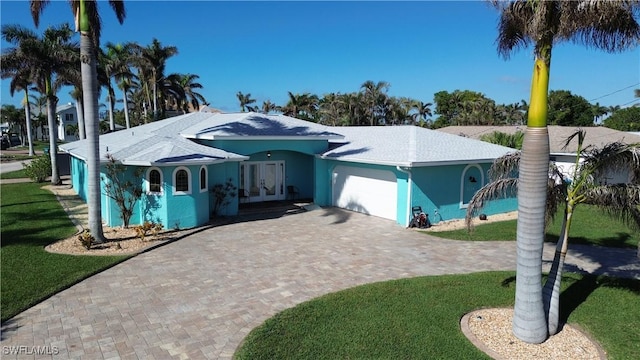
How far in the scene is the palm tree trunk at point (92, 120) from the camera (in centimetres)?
1331

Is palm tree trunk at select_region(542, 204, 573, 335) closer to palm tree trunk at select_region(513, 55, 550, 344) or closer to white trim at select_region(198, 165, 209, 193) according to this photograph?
palm tree trunk at select_region(513, 55, 550, 344)

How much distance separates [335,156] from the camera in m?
20.8

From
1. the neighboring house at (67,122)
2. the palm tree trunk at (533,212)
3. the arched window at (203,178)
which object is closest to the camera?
the palm tree trunk at (533,212)

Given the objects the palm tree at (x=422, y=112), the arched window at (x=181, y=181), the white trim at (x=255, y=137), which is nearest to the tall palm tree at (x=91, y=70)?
the arched window at (x=181, y=181)

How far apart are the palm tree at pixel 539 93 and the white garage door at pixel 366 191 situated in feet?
35.2

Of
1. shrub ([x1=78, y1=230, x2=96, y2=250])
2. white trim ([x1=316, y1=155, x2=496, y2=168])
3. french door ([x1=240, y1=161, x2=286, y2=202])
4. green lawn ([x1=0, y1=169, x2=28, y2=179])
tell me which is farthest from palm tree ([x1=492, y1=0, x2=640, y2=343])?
green lawn ([x1=0, y1=169, x2=28, y2=179])

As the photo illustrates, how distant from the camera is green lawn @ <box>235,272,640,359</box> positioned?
7.26 metres

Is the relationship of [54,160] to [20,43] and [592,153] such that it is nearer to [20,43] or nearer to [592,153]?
[20,43]

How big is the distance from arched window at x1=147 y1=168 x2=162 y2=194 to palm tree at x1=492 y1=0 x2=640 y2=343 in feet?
43.5

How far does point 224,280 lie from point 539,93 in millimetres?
8467

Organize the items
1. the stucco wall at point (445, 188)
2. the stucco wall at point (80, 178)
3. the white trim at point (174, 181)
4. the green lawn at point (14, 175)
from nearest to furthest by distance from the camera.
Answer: the white trim at point (174, 181)
the stucco wall at point (445, 188)
the stucco wall at point (80, 178)
the green lawn at point (14, 175)

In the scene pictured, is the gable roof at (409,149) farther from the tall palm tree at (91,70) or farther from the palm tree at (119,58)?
the palm tree at (119,58)

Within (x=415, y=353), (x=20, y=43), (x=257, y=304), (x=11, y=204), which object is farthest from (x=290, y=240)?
(x=20, y=43)

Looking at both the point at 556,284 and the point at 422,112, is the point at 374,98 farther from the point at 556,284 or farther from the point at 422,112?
the point at 556,284
